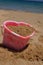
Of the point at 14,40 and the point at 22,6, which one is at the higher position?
the point at 14,40

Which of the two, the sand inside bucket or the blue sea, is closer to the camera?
the sand inside bucket

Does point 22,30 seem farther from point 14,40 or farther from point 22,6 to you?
point 22,6

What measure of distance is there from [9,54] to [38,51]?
512 millimetres

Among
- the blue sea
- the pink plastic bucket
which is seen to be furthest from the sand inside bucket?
the blue sea

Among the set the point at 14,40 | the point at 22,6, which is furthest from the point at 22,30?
the point at 22,6

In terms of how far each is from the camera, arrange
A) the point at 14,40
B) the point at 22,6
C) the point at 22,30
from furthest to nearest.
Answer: the point at 22,6
the point at 22,30
the point at 14,40

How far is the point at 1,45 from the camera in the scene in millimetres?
3533

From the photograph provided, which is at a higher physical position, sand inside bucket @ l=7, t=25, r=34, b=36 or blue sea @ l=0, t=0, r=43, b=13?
sand inside bucket @ l=7, t=25, r=34, b=36

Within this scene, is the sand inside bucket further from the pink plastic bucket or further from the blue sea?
the blue sea

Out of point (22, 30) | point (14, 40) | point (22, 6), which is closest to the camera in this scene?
point (14, 40)

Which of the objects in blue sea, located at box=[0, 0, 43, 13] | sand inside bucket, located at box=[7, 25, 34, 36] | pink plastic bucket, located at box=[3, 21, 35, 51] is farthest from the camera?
blue sea, located at box=[0, 0, 43, 13]

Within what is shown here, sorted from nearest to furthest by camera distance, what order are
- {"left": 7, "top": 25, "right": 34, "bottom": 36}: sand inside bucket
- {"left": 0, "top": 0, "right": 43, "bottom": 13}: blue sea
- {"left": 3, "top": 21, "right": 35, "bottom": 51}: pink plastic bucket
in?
{"left": 3, "top": 21, "right": 35, "bottom": 51}: pink plastic bucket < {"left": 7, "top": 25, "right": 34, "bottom": 36}: sand inside bucket < {"left": 0, "top": 0, "right": 43, "bottom": 13}: blue sea

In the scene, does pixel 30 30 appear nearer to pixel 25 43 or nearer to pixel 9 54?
pixel 25 43

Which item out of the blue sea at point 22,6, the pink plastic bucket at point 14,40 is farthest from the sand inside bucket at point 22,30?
the blue sea at point 22,6
